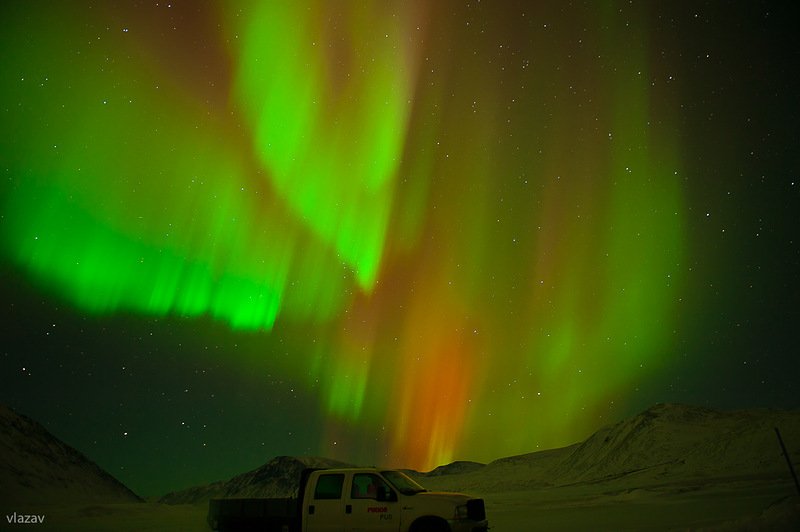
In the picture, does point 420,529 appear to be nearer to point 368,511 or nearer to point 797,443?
point 368,511

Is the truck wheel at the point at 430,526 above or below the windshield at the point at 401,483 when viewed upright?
below

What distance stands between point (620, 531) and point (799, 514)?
7319mm

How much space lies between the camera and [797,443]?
15750 centimetres

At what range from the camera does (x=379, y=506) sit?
12312 millimetres

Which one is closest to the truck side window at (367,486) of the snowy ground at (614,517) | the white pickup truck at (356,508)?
the white pickup truck at (356,508)

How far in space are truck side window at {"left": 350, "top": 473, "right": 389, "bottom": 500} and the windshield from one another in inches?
8.7

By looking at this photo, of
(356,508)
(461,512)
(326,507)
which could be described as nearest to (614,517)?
(461,512)

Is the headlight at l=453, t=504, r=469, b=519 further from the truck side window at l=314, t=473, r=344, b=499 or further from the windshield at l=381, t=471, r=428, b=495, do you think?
the truck side window at l=314, t=473, r=344, b=499

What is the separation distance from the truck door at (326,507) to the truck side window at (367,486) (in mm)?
332

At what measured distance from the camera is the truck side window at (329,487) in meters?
12.8

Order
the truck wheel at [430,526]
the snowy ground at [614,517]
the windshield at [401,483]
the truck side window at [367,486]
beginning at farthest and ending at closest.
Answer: the snowy ground at [614,517]
the windshield at [401,483]
the truck side window at [367,486]
the truck wheel at [430,526]

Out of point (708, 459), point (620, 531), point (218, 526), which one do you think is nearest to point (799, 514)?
point (620, 531)

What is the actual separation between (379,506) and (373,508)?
152 mm

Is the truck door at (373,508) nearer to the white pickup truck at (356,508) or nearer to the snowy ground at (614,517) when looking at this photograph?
the white pickup truck at (356,508)
